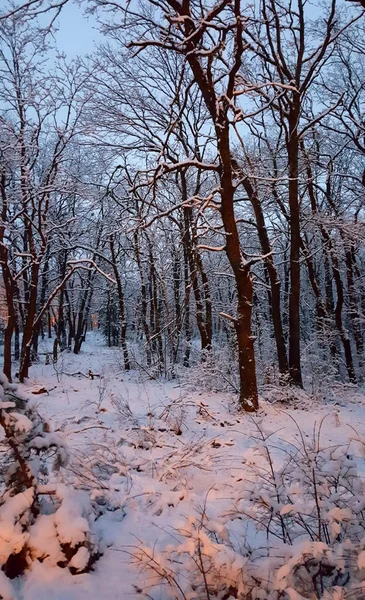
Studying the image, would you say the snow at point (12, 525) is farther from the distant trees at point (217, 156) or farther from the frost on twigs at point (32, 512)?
the distant trees at point (217, 156)

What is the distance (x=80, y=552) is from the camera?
2.73 m

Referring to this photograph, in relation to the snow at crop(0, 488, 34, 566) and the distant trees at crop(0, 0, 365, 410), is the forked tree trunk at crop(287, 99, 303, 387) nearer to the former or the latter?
the distant trees at crop(0, 0, 365, 410)

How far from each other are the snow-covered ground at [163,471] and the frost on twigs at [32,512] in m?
0.10

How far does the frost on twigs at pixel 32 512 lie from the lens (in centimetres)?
267

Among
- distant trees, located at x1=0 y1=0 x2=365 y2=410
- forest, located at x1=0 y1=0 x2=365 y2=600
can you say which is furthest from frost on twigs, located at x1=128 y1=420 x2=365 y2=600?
distant trees, located at x1=0 y1=0 x2=365 y2=410

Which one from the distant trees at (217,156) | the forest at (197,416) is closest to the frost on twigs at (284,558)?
the forest at (197,416)

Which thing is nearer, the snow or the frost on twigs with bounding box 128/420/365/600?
the frost on twigs with bounding box 128/420/365/600

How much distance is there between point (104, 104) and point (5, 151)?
349 cm

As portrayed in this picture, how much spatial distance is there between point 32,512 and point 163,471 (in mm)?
1908

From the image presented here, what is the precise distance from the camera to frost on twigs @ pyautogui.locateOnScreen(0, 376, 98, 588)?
2.67 metres

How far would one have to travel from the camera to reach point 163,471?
452cm

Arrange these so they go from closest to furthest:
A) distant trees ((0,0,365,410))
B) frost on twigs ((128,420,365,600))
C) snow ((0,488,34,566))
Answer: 1. frost on twigs ((128,420,365,600))
2. snow ((0,488,34,566))
3. distant trees ((0,0,365,410))

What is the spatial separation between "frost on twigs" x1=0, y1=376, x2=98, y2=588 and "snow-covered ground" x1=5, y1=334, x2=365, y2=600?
0.10m

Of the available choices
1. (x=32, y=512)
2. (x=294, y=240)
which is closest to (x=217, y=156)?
(x=294, y=240)
